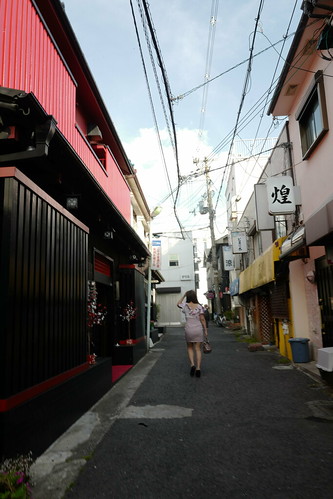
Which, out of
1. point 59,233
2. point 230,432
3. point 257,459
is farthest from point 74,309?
point 257,459

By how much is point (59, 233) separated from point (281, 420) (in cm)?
365

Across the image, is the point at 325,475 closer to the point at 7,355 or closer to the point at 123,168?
the point at 7,355

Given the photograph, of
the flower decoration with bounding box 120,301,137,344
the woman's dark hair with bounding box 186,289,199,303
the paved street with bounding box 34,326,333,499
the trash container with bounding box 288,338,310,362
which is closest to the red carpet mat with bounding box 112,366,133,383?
the paved street with bounding box 34,326,333,499

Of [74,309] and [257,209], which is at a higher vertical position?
[257,209]

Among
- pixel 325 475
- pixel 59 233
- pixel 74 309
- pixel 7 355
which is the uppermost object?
pixel 59 233

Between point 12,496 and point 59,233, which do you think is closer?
point 12,496

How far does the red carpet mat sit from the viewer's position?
7380mm

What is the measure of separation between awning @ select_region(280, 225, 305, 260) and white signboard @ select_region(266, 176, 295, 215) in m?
0.77

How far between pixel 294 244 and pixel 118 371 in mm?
4656

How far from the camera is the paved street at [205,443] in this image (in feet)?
9.74

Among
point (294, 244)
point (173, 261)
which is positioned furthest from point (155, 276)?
point (173, 261)

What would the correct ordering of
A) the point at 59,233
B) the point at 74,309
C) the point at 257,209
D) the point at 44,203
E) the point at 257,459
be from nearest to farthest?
1. the point at 257,459
2. the point at 44,203
3. the point at 59,233
4. the point at 74,309
5. the point at 257,209

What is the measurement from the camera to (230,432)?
424cm

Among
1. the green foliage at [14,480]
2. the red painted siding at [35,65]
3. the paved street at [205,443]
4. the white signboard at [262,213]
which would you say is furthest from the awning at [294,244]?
the green foliage at [14,480]
